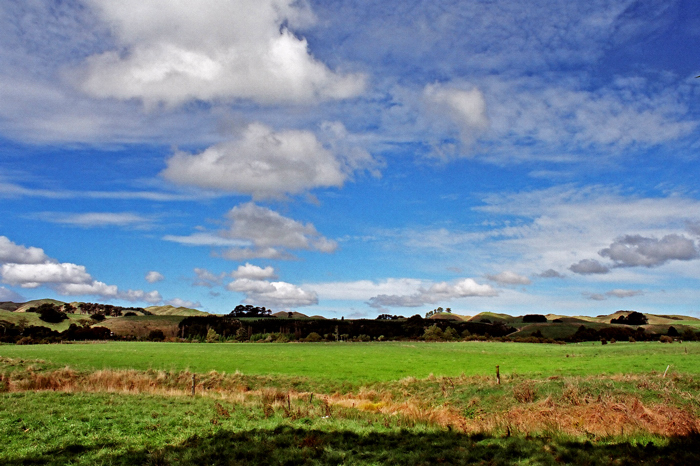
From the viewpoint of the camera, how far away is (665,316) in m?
161

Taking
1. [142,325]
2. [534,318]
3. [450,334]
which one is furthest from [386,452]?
[534,318]

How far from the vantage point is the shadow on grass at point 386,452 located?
11.1m

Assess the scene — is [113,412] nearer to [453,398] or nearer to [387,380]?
[453,398]

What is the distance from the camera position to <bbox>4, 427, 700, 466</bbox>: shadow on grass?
1111 centimetres

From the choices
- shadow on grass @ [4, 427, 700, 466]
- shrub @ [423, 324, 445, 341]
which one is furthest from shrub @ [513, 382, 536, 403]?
shrub @ [423, 324, 445, 341]

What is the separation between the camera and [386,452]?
12477mm

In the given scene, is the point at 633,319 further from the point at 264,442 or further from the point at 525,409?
the point at 264,442

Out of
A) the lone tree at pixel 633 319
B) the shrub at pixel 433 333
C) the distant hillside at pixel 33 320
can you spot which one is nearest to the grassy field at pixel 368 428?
the shrub at pixel 433 333

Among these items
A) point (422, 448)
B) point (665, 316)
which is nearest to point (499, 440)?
point (422, 448)

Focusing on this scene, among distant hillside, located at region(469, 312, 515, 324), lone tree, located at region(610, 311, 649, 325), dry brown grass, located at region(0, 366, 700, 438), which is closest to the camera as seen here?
dry brown grass, located at region(0, 366, 700, 438)

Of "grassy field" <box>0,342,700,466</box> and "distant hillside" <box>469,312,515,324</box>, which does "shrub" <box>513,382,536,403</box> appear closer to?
"grassy field" <box>0,342,700,466</box>

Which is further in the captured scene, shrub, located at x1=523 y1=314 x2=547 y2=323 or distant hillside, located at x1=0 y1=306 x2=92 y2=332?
shrub, located at x1=523 y1=314 x2=547 y2=323

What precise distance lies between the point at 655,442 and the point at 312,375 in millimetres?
29741

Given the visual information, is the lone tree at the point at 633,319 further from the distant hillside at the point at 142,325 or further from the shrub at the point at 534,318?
the distant hillside at the point at 142,325
